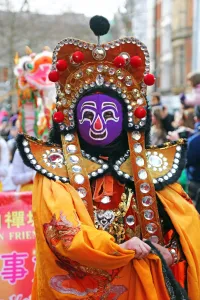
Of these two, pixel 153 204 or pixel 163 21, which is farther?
pixel 163 21

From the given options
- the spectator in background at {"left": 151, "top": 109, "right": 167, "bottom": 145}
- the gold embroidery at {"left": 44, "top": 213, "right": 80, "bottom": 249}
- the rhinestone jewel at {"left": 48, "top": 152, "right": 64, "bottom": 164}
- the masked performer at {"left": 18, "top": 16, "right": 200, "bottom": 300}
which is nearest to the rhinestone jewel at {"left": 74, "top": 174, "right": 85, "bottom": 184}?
the masked performer at {"left": 18, "top": 16, "right": 200, "bottom": 300}

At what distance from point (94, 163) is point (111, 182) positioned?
126 mm

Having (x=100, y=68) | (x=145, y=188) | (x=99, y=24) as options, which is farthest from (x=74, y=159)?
(x=99, y=24)

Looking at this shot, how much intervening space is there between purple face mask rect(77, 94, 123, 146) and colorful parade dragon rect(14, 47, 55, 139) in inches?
142

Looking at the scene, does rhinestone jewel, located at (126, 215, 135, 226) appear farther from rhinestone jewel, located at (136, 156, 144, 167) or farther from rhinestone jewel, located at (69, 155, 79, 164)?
rhinestone jewel, located at (69, 155, 79, 164)

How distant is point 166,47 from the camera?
3803 cm

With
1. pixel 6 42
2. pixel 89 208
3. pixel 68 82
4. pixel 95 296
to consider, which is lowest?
pixel 95 296

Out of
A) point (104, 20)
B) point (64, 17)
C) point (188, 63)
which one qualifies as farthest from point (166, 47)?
point (104, 20)

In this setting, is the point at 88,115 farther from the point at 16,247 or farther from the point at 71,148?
the point at 16,247

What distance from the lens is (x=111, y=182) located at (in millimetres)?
2803

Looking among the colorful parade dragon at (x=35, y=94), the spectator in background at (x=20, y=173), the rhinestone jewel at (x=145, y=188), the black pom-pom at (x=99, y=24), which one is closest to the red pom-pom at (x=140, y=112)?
the rhinestone jewel at (x=145, y=188)

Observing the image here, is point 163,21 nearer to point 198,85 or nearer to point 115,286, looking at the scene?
point 198,85

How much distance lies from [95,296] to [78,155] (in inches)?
26.7

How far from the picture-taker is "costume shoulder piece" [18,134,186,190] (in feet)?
8.97
